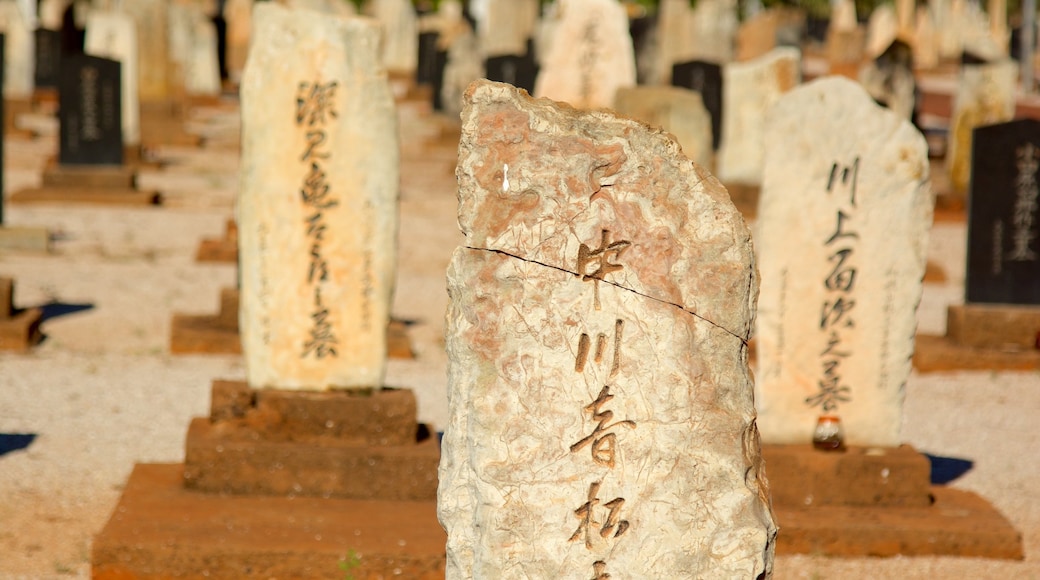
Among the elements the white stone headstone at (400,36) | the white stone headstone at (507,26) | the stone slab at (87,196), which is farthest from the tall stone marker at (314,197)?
the white stone headstone at (400,36)

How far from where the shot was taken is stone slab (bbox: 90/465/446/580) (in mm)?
4340

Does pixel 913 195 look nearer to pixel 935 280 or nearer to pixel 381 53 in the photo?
pixel 381 53

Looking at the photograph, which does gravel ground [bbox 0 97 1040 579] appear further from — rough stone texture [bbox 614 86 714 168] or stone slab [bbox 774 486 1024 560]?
rough stone texture [bbox 614 86 714 168]

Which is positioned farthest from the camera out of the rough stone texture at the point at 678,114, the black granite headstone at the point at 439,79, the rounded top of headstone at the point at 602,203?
the black granite headstone at the point at 439,79

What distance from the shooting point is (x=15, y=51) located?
19.2 m

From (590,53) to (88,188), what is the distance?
5370 mm

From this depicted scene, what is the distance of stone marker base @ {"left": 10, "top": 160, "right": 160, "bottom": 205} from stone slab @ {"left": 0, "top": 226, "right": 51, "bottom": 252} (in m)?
2.22

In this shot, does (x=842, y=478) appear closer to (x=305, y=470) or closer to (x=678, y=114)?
(x=305, y=470)

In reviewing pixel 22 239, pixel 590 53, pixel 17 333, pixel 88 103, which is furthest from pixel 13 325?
pixel 590 53

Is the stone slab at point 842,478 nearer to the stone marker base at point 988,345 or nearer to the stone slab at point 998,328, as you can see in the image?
the stone marker base at point 988,345

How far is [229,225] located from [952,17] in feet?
100

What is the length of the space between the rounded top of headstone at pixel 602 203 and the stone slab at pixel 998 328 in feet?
18.9

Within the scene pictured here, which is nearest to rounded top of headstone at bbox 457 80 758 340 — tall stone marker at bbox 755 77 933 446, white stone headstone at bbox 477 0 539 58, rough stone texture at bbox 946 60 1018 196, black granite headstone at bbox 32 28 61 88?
tall stone marker at bbox 755 77 933 446

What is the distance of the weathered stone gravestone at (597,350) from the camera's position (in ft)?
8.86
